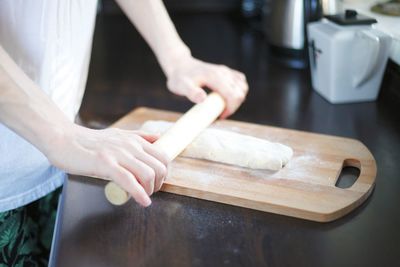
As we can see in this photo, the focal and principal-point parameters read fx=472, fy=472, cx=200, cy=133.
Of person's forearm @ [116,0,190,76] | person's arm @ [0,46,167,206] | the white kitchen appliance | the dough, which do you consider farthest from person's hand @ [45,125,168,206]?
the white kitchen appliance

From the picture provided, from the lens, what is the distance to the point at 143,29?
98 centimetres

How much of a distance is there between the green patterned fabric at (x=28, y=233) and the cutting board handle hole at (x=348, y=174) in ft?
1.64

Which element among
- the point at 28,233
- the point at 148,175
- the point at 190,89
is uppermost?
the point at 148,175

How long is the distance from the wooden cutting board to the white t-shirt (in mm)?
219

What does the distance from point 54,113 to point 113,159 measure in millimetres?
104

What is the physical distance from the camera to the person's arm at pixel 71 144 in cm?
58

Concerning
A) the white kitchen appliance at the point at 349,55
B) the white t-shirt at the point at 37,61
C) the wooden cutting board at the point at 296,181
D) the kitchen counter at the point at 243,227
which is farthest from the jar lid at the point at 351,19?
the white t-shirt at the point at 37,61

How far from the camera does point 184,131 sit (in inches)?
29.9

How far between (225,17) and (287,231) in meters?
1.30

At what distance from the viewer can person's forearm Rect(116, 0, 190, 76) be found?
0.95 m

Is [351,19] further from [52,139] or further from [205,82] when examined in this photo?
[52,139]

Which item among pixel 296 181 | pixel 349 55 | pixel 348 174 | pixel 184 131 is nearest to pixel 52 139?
pixel 184 131

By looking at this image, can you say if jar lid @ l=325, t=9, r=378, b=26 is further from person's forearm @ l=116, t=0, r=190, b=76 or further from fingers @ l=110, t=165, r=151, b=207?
fingers @ l=110, t=165, r=151, b=207

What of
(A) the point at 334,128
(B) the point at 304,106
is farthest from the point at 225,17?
(A) the point at 334,128
